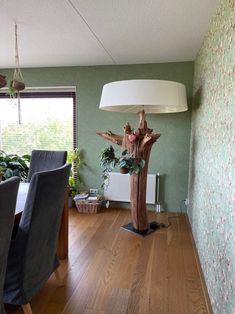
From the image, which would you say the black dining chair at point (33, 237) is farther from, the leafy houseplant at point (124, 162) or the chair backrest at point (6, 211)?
the leafy houseplant at point (124, 162)

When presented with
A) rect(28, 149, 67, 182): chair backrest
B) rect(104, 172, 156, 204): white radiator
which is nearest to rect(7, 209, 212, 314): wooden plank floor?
rect(104, 172, 156, 204): white radiator

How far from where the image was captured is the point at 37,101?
3.88 meters

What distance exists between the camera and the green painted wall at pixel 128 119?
3.40 metres

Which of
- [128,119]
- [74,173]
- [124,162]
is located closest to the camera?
→ [124,162]

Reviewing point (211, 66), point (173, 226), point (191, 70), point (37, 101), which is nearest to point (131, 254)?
point (173, 226)

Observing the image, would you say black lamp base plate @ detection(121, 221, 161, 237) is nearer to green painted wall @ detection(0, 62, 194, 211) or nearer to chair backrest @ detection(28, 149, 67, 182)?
green painted wall @ detection(0, 62, 194, 211)

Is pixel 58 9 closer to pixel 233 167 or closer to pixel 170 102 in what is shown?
pixel 170 102

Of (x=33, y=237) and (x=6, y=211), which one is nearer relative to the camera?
(x=6, y=211)

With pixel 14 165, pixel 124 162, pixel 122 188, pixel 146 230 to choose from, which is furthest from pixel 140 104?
pixel 14 165

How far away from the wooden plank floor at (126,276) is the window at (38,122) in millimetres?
Answer: 1597

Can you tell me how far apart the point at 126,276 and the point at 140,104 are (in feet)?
5.07

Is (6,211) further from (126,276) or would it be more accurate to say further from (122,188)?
(122,188)

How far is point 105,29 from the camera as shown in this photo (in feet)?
7.38

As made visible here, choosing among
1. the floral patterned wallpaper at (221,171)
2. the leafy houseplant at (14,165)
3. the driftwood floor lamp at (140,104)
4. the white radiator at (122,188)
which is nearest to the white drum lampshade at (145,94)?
the driftwood floor lamp at (140,104)
